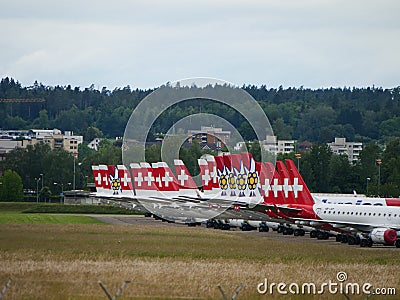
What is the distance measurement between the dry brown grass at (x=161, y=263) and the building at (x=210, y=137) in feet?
275

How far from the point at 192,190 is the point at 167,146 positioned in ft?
175

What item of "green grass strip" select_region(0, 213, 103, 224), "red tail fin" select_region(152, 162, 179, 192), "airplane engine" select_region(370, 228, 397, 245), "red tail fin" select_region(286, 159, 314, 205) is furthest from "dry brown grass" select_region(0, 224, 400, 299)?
"red tail fin" select_region(152, 162, 179, 192)

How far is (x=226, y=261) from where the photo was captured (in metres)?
38.6

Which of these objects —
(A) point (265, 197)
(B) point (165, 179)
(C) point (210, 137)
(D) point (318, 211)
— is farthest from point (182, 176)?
(C) point (210, 137)

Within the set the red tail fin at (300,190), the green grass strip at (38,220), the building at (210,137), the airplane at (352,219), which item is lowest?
the green grass strip at (38,220)

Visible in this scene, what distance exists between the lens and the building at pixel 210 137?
13575 cm

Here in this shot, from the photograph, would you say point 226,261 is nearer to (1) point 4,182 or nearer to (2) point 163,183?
(2) point 163,183

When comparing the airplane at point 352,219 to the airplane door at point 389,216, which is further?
the airplane door at point 389,216

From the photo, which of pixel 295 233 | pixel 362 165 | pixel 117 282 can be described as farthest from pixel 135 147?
pixel 117 282

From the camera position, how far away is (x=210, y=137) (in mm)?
150750

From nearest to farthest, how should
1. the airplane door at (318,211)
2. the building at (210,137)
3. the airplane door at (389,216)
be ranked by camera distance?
1. the airplane door at (389,216)
2. the airplane door at (318,211)
3. the building at (210,137)

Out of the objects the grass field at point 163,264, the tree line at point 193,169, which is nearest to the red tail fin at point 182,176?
the tree line at point 193,169

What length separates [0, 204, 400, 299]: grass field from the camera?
27.8 m

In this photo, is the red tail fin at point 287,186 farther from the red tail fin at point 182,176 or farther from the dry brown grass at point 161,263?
the red tail fin at point 182,176
